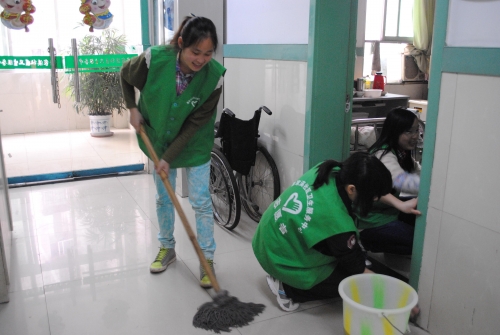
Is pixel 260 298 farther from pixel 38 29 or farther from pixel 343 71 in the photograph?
pixel 38 29

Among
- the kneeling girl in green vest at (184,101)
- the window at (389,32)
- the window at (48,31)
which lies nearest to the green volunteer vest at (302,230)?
the kneeling girl in green vest at (184,101)

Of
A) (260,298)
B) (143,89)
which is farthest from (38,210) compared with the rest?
(260,298)

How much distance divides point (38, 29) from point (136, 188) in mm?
1442

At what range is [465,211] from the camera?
1.61 m

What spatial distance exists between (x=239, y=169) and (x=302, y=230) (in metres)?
1.04

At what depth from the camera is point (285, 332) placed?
1.89 meters

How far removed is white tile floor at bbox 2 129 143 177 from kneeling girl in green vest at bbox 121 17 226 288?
2.08 metres

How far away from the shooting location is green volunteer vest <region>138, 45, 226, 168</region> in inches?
80.4

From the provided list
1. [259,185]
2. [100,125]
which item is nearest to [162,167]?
[259,185]

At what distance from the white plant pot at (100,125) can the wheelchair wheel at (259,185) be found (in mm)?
1709

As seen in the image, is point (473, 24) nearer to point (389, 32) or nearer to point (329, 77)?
point (329, 77)

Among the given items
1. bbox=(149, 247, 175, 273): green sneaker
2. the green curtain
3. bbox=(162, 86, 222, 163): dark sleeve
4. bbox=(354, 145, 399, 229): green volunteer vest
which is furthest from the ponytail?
the green curtain

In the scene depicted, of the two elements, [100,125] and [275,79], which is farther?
[100,125]

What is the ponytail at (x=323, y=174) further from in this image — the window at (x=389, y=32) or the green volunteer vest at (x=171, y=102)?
the window at (x=389, y=32)
